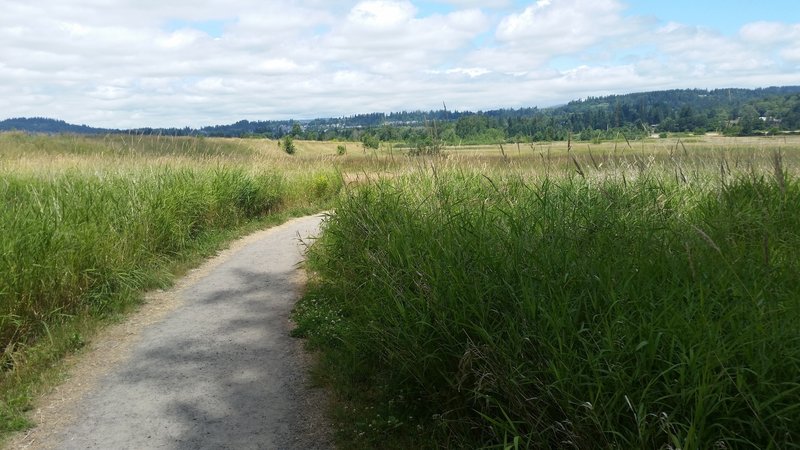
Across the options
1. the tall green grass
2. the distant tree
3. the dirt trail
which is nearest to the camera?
the tall green grass

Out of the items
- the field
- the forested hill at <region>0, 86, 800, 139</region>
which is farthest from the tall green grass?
the forested hill at <region>0, 86, 800, 139</region>

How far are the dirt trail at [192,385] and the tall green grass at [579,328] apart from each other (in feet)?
1.39

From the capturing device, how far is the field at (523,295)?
279 cm

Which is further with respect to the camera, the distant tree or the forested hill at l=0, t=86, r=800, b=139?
the distant tree

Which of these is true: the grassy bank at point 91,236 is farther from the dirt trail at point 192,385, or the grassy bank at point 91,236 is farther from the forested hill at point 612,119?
the forested hill at point 612,119

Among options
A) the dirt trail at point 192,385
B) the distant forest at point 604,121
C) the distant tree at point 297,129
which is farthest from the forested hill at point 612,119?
the distant tree at point 297,129

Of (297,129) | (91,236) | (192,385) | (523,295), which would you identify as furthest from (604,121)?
(297,129)

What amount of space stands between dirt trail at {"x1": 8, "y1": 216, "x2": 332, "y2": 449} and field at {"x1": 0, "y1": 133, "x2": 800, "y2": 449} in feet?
0.89

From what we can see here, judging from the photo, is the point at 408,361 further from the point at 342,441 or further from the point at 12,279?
the point at 12,279

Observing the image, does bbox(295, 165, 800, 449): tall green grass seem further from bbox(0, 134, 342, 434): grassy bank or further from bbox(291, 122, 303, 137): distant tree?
bbox(291, 122, 303, 137): distant tree

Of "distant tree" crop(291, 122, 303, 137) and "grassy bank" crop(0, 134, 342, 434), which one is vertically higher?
"distant tree" crop(291, 122, 303, 137)

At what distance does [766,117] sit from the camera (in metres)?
8.07

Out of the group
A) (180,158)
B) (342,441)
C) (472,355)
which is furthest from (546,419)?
(180,158)

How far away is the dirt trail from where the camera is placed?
4250mm
